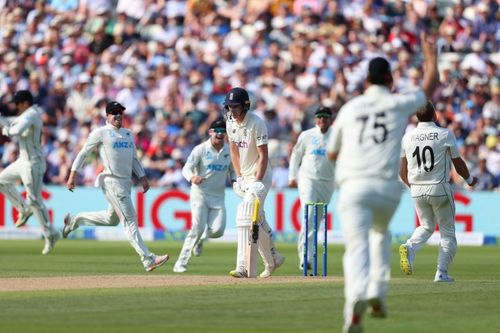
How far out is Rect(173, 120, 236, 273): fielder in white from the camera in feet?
64.2

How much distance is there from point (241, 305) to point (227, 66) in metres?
19.1

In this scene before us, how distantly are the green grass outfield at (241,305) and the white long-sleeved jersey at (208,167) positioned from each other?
1177 mm

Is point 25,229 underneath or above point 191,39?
underneath

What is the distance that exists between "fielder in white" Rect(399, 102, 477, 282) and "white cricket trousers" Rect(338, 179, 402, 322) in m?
5.48

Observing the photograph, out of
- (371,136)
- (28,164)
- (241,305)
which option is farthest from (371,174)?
(28,164)

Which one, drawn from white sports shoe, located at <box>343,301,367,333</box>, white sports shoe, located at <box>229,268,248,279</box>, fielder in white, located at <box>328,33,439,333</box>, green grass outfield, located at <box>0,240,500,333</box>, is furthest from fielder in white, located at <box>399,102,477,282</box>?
white sports shoe, located at <box>343,301,367,333</box>

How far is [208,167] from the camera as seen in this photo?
65.1 ft

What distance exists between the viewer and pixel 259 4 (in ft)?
108

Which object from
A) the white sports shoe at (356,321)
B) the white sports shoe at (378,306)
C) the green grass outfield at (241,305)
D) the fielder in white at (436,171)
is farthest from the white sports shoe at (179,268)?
the white sports shoe at (356,321)

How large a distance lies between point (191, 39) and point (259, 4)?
73.8 inches

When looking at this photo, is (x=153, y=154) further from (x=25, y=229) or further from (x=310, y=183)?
(x=310, y=183)

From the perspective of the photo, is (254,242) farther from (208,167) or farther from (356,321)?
(356,321)

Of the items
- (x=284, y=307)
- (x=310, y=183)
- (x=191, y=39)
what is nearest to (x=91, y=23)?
(x=191, y=39)

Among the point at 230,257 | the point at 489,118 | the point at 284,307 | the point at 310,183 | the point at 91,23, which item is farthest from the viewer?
the point at 91,23
